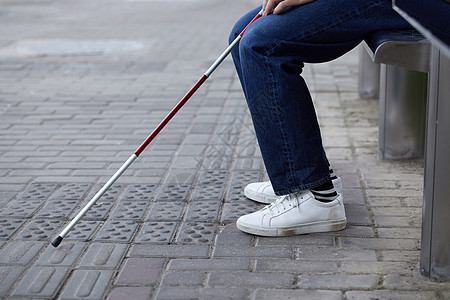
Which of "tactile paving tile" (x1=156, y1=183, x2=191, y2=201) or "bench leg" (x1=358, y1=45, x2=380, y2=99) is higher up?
"tactile paving tile" (x1=156, y1=183, x2=191, y2=201)

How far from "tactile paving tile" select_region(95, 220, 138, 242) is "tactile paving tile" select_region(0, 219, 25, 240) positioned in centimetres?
37

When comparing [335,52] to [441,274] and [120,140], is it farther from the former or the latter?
[120,140]

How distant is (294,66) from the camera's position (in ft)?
8.96

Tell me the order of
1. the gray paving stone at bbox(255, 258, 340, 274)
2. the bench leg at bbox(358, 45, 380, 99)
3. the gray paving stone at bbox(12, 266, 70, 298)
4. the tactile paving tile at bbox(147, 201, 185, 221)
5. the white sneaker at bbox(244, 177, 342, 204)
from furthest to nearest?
1. the bench leg at bbox(358, 45, 380, 99)
2. the white sneaker at bbox(244, 177, 342, 204)
3. the tactile paving tile at bbox(147, 201, 185, 221)
4. the gray paving stone at bbox(255, 258, 340, 274)
5. the gray paving stone at bbox(12, 266, 70, 298)

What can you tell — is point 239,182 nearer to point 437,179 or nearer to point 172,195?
point 172,195

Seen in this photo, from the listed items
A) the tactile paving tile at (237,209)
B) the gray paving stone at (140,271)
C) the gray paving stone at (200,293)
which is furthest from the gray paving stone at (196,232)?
the gray paving stone at (200,293)

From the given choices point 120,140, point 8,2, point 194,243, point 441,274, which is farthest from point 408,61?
point 8,2

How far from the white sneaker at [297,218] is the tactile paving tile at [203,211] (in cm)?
23

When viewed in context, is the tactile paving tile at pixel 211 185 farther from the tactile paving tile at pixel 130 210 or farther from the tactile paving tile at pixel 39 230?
the tactile paving tile at pixel 39 230

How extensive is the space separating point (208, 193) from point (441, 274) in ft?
4.35

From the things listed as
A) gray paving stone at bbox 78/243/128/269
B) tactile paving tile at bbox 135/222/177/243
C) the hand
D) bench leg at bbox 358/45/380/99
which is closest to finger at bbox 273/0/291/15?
the hand

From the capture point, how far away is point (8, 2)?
14.2m

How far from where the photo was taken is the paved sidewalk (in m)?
2.45

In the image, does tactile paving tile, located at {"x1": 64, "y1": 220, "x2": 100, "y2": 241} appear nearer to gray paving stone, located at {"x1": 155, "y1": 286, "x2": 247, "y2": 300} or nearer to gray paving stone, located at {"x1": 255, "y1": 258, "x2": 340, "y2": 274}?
gray paving stone, located at {"x1": 155, "y1": 286, "x2": 247, "y2": 300}
